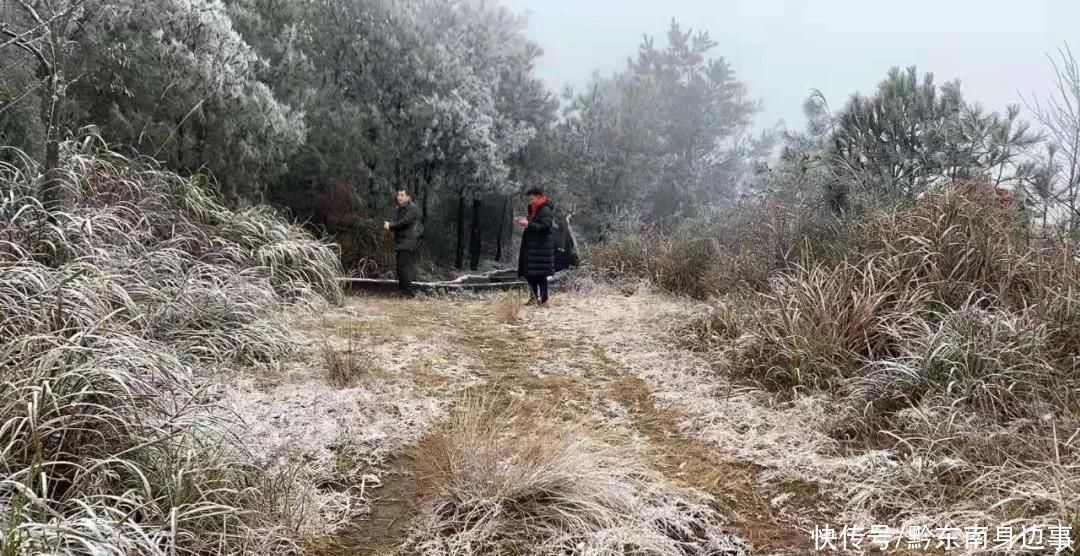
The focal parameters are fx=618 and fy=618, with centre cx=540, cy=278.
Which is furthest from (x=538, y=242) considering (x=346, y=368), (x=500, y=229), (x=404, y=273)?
(x=500, y=229)

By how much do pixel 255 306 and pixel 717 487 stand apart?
3.03 metres

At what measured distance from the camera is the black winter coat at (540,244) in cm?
661

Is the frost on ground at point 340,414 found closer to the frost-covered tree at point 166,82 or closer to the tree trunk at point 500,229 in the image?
the frost-covered tree at point 166,82

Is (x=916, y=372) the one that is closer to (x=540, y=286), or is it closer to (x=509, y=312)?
(x=509, y=312)

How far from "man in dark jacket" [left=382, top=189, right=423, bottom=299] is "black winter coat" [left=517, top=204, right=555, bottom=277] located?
1657mm

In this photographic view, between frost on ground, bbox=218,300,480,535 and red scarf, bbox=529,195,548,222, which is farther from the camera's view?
red scarf, bbox=529,195,548,222

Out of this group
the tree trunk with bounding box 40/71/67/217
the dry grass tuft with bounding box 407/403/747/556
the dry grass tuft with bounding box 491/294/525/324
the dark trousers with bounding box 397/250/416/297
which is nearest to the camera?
the dry grass tuft with bounding box 407/403/747/556

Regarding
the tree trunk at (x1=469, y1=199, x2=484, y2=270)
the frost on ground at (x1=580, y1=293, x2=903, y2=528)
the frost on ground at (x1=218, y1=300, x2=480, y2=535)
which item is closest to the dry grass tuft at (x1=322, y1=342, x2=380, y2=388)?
the frost on ground at (x1=218, y1=300, x2=480, y2=535)

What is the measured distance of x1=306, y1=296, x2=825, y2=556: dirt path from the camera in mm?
2238

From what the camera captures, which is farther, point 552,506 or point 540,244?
point 540,244

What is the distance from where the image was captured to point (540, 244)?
Answer: 21.7ft

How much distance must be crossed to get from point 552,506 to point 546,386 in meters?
1.75

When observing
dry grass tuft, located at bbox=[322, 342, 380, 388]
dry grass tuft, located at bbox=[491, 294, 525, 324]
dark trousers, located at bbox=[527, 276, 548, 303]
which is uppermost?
dark trousers, located at bbox=[527, 276, 548, 303]

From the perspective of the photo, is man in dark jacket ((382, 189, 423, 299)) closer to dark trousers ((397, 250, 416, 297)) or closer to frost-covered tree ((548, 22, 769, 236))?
dark trousers ((397, 250, 416, 297))
